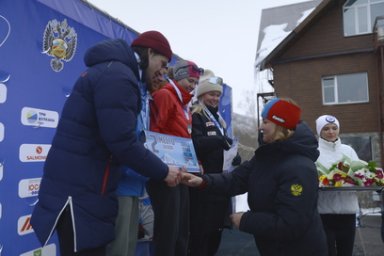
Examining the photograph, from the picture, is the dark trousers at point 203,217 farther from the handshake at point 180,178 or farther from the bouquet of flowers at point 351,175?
the handshake at point 180,178

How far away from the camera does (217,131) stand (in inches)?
142

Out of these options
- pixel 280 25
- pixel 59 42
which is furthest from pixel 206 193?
pixel 280 25

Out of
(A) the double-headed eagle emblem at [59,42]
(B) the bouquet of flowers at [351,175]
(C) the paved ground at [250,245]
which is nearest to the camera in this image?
(A) the double-headed eagle emblem at [59,42]

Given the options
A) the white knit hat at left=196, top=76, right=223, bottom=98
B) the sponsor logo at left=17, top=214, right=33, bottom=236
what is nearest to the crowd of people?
the white knit hat at left=196, top=76, right=223, bottom=98

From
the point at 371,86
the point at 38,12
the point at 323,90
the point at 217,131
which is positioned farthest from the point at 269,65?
the point at 38,12

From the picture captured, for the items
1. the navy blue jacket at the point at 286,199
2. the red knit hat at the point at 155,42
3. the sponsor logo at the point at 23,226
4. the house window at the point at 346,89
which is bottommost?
the sponsor logo at the point at 23,226

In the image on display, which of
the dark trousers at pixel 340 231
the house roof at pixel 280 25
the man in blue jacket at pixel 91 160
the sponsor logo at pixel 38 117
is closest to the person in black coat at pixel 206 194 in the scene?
the dark trousers at pixel 340 231

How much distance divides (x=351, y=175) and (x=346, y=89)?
507 inches

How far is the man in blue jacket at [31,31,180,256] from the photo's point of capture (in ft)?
5.86

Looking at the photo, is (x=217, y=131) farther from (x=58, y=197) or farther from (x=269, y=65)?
(x=269, y=65)

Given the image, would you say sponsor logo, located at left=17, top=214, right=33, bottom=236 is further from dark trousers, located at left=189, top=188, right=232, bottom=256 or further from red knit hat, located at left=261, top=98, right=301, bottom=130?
red knit hat, located at left=261, top=98, right=301, bottom=130

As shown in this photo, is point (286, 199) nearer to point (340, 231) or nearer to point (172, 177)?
point (172, 177)

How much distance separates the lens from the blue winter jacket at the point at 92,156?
70.4 inches

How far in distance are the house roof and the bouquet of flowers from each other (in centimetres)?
1308
